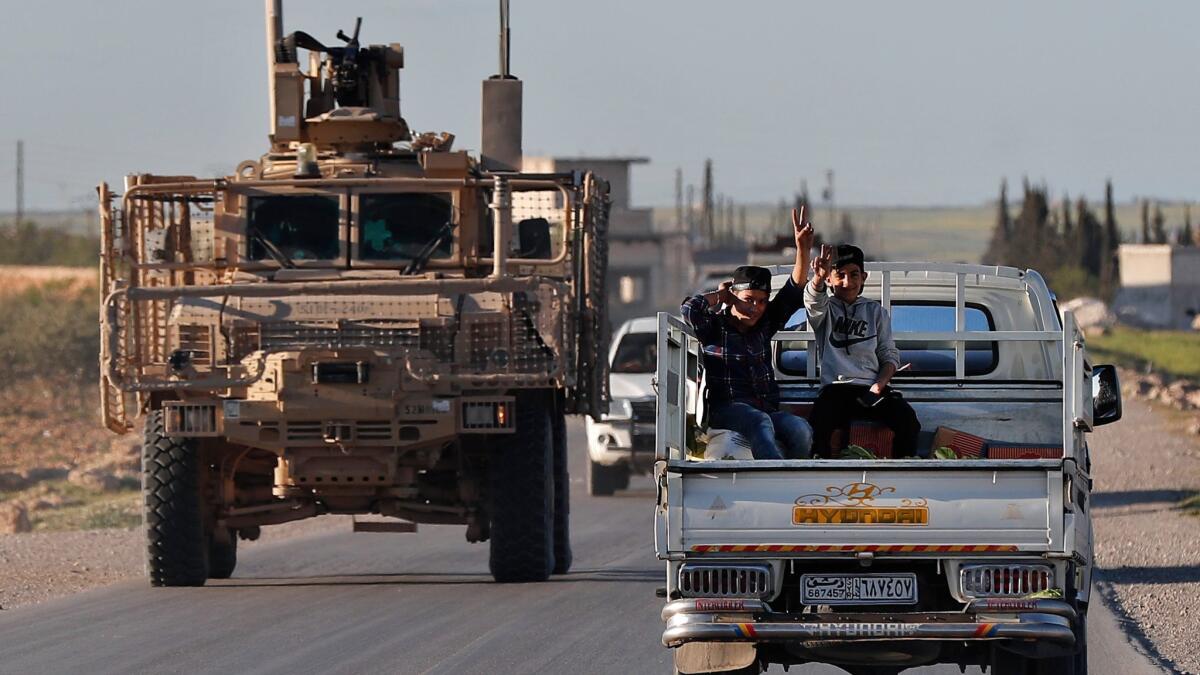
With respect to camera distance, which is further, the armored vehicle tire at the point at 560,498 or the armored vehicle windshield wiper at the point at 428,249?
the armored vehicle tire at the point at 560,498

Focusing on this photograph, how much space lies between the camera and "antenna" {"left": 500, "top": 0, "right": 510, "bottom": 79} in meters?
17.5

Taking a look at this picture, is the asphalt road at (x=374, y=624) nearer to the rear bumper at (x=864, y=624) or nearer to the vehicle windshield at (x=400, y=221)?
the rear bumper at (x=864, y=624)

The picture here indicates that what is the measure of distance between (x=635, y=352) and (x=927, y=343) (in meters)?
12.1

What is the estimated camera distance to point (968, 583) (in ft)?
27.2

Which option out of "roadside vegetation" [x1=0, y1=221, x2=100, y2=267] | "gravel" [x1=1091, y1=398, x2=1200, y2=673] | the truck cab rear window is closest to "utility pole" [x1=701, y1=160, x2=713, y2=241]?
"roadside vegetation" [x1=0, y1=221, x2=100, y2=267]

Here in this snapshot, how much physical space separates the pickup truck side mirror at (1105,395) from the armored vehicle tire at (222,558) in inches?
306

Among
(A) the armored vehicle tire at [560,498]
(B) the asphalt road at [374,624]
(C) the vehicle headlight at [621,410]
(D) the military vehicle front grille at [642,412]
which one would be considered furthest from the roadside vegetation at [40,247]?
(A) the armored vehicle tire at [560,498]

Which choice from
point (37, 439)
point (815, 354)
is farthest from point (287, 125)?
point (37, 439)

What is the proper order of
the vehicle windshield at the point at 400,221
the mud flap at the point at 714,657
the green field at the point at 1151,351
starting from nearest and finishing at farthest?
the mud flap at the point at 714,657 < the vehicle windshield at the point at 400,221 < the green field at the point at 1151,351

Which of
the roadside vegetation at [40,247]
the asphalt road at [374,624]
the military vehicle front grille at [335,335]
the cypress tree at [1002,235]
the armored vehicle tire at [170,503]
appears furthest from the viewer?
the cypress tree at [1002,235]

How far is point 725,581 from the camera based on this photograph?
8367 mm

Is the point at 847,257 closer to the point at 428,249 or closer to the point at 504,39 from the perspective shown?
the point at 428,249

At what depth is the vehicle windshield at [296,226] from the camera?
15102 millimetres

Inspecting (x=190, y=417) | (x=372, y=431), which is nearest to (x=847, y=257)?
(x=372, y=431)
